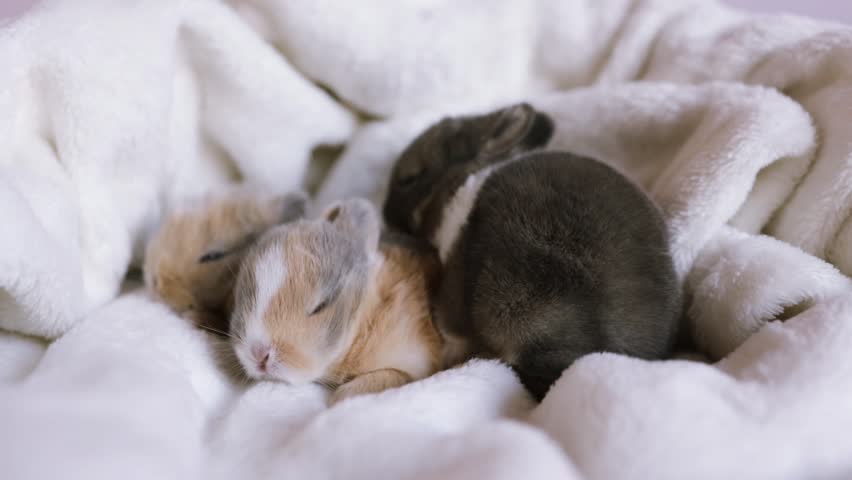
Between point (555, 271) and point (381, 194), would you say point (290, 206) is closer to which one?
point (381, 194)

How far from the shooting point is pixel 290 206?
3.83 feet

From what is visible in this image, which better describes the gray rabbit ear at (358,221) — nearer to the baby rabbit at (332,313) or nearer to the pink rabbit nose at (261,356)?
the baby rabbit at (332,313)

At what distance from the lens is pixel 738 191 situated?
988 millimetres

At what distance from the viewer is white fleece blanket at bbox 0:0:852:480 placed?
2.12ft

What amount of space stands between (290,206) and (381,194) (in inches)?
12.2

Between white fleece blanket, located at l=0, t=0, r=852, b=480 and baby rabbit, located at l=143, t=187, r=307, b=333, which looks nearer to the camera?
white fleece blanket, located at l=0, t=0, r=852, b=480

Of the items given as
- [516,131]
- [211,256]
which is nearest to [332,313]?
[211,256]

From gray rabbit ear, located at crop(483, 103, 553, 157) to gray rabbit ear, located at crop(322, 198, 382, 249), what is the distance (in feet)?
1.02

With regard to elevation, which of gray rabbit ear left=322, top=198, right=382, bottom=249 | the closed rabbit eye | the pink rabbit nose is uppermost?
gray rabbit ear left=322, top=198, right=382, bottom=249

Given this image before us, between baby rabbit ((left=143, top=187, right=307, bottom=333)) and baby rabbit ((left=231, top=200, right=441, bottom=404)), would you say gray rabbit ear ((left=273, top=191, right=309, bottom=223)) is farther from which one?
baby rabbit ((left=231, top=200, right=441, bottom=404))

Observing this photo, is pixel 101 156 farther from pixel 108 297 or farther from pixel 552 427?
pixel 552 427

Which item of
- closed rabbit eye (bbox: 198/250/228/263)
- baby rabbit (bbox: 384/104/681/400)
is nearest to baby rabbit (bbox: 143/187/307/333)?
closed rabbit eye (bbox: 198/250/228/263)

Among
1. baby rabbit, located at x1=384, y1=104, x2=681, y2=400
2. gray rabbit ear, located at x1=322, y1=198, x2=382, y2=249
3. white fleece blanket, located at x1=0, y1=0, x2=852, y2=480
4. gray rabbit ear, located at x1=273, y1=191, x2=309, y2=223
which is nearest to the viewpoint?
white fleece blanket, located at x1=0, y1=0, x2=852, y2=480

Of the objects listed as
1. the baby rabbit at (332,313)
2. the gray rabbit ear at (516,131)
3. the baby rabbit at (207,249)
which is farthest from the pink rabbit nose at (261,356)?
the gray rabbit ear at (516,131)
